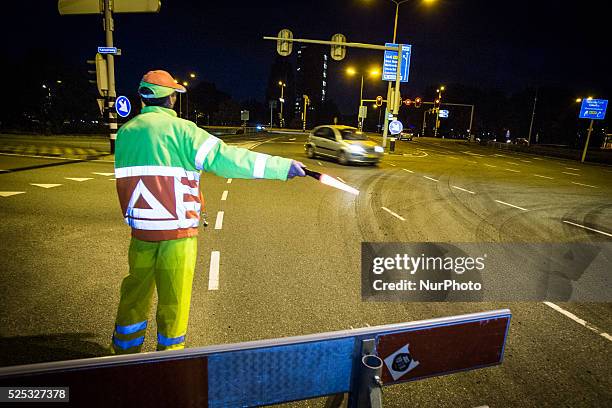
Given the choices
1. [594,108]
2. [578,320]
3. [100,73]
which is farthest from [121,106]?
[594,108]

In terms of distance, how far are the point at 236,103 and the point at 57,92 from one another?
45.7 meters

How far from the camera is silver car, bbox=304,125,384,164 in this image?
708 inches

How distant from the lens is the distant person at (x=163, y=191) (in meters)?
2.67

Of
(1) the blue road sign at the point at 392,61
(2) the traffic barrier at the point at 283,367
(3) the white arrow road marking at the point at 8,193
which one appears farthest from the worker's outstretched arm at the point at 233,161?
(1) the blue road sign at the point at 392,61

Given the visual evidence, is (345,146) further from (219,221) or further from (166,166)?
(166,166)

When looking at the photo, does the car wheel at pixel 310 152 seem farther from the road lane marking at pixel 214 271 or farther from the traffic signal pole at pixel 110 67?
the road lane marking at pixel 214 271

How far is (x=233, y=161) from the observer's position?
2.63 meters

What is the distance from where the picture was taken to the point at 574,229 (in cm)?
812

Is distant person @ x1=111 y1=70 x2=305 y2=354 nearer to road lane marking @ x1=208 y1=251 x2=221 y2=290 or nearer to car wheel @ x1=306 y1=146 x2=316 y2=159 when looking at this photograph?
road lane marking @ x1=208 y1=251 x2=221 y2=290

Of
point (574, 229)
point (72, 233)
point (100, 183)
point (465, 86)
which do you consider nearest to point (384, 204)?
point (574, 229)

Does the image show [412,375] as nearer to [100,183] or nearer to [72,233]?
[72,233]

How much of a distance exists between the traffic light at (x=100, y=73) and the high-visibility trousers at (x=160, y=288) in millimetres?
15464

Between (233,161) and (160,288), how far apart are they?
3.47ft

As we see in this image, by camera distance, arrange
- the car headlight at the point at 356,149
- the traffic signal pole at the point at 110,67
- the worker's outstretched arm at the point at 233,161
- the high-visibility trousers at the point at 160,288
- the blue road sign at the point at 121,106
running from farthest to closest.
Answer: the car headlight at the point at 356,149, the blue road sign at the point at 121,106, the traffic signal pole at the point at 110,67, the high-visibility trousers at the point at 160,288, the worker's outstretched arm at the point at 233,161
